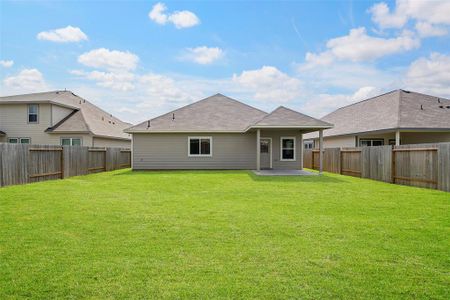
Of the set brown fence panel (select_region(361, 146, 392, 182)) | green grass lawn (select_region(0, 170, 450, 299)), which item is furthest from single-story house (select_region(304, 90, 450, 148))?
green grass lawn (select_region(0, 170, 450, 299))

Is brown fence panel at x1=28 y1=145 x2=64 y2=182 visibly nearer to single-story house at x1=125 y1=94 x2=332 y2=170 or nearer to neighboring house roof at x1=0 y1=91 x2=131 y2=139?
single-story house at x1=125 y1=94 x2=332 y2=170

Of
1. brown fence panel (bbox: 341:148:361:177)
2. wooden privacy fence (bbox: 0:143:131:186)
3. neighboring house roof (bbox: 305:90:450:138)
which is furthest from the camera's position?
neighboring house roof (bbox: 305:90:450:138)

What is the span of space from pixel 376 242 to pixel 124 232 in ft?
13.7

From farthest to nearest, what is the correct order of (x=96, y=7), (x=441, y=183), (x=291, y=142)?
(x=291, y=142)
(x=96, y=7)
(x=441, y=183)

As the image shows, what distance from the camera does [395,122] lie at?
21.2m

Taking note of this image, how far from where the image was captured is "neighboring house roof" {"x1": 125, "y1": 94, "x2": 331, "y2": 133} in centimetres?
2256

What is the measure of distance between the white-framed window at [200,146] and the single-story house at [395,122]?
10.2 m

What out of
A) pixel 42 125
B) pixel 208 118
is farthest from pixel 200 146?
pixel 42 125

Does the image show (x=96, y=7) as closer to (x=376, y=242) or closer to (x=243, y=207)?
(x=243, y=207)

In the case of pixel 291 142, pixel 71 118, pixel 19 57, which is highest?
pixel 19 57

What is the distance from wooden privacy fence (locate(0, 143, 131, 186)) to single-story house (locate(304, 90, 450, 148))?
17.4m

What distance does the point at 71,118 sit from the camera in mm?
27828

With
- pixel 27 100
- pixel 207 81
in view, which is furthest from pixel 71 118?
pixel 207 81

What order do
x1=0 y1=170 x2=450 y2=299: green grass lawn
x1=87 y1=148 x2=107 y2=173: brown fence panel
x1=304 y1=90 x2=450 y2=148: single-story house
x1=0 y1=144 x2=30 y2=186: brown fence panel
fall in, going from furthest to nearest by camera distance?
x1=304 y1=90 x2=450 y2=148: single-story house < x1=87 y1=148 x2=107 y2=173: brown fence panel < x1=0 y1=144 x2=30 y2=186: brown fence panel < x1=0 y1=170 x2=450 y2=299: green grass lawn
